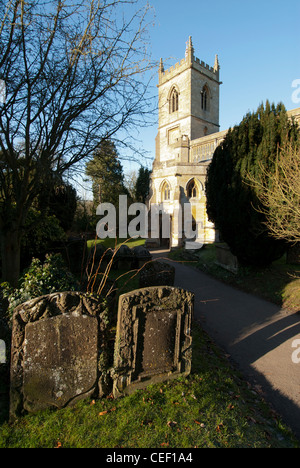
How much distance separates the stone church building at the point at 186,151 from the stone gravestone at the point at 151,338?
188 inches

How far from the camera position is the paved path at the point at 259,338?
382cm

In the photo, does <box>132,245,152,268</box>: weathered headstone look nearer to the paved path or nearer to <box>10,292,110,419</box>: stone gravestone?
the paved path

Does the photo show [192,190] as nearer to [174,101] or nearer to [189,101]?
[189,101]

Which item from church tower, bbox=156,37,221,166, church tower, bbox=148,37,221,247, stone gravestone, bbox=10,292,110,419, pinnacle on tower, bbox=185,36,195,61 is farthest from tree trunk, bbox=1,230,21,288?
pinnacle on tower, bbox=185,36,195,61

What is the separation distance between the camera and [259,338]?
5.49 meters

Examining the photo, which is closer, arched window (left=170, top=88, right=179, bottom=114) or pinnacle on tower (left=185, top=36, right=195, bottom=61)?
pinnacle on tower (left=185, top=36, right=195, bottom=61)

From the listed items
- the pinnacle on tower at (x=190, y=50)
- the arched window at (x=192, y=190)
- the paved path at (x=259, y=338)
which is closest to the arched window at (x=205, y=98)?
the pinnacle on tower at (x=190, y=50)

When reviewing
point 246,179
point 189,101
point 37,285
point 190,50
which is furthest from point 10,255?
point 190,50

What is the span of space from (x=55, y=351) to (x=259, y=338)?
4.49 metres

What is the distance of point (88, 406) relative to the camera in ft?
10.1

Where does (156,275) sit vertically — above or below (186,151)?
below

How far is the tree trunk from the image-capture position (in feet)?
17.5

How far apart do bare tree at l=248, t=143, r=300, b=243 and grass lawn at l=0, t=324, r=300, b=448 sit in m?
5.13
